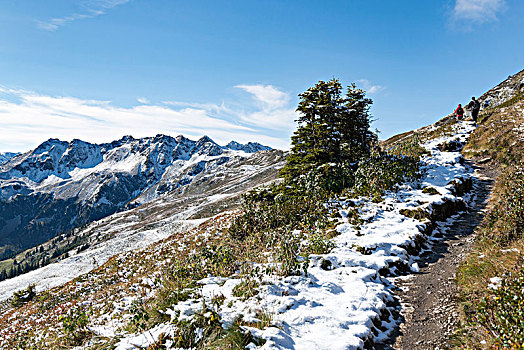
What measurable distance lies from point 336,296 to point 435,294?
308 cm

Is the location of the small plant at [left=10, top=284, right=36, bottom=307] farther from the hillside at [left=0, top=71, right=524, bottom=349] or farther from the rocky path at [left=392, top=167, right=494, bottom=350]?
the rocky path at [left=392, top=167, right=494, bottom=350]

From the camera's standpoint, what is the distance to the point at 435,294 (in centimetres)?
784

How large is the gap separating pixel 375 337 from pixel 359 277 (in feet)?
8.20

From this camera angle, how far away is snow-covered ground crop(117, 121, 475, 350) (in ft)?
19.4

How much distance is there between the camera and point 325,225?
44.2ft

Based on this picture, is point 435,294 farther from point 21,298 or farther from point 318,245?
point 21,298

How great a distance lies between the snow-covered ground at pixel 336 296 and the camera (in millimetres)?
5902

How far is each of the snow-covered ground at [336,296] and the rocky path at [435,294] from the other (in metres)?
0.45

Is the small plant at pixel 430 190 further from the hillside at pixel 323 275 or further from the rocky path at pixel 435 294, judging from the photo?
the rocky path at pixel 435 294

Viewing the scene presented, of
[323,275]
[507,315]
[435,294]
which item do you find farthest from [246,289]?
[435,294]

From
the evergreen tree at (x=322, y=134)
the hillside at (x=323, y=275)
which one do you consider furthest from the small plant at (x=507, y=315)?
the evergreen tree at (x=322, y=134)

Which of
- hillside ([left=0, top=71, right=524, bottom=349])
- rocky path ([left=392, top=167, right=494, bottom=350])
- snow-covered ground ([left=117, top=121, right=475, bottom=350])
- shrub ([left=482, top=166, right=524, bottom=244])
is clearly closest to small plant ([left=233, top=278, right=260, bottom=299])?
hillside ([left=0, top=71, right=524, bottom=349])

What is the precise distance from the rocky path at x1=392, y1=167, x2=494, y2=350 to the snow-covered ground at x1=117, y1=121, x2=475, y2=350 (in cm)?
45

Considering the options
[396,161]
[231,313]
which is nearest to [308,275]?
[231,313]
